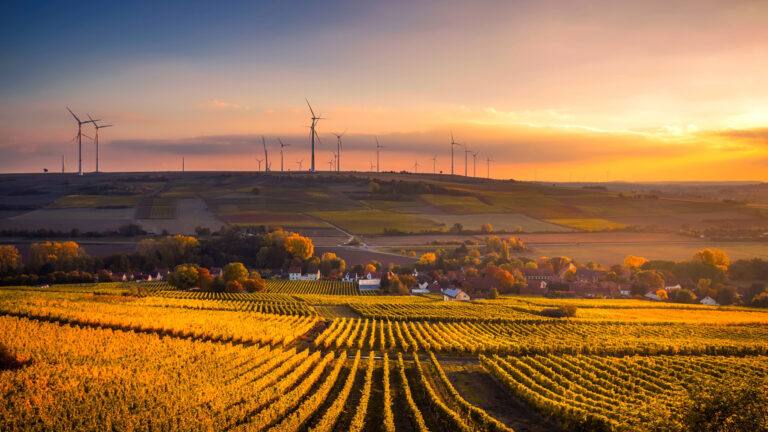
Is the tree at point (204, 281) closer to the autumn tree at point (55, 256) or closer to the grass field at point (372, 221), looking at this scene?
the autumn tree at point (55, 256)

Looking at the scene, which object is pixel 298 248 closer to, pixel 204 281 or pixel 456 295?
pixel 204 281

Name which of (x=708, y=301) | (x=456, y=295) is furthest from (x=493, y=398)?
(x=708, y=301)

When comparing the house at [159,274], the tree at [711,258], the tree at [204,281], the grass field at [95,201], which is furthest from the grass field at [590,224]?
the grass field at [95,201]

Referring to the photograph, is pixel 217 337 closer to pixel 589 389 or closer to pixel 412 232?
pixel 589 389

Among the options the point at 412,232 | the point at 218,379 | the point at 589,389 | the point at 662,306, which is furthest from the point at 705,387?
the point at 412,232

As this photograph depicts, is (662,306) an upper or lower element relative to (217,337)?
lower

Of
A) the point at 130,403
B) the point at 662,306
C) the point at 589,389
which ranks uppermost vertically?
the point at 130,403

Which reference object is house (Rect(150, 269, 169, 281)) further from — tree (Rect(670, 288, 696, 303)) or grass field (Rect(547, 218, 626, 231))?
grass field (Rect(547, 218, 626, 231))
